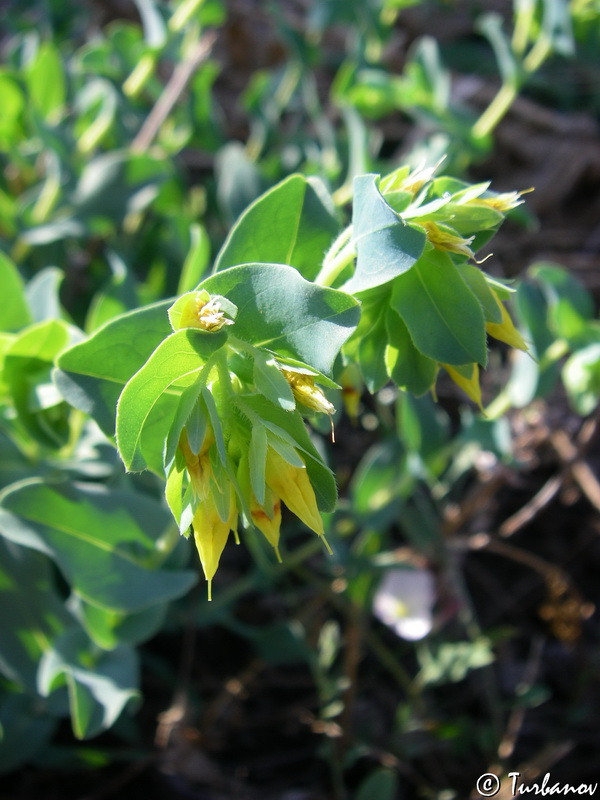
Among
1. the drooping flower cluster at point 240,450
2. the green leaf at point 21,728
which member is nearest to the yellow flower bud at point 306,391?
the drooping flower cluster at point 240,450

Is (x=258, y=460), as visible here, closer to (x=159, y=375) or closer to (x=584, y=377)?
(x=159, y=375)

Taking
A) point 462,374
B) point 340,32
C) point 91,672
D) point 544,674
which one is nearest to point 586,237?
point 340,32

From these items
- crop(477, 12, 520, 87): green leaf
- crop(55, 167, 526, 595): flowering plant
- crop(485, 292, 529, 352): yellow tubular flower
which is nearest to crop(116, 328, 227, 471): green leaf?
crop(55, 167, 526, 595): flowering plant

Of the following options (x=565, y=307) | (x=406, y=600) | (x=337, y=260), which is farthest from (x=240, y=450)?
(x=406, y=600)

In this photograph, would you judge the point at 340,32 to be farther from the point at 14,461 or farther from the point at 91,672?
the point at 91,672

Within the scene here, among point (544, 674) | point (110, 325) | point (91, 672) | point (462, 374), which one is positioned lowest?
point (544, 674)

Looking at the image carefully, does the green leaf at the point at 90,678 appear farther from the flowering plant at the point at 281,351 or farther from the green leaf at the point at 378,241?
the green leaf at the point at 378,241
